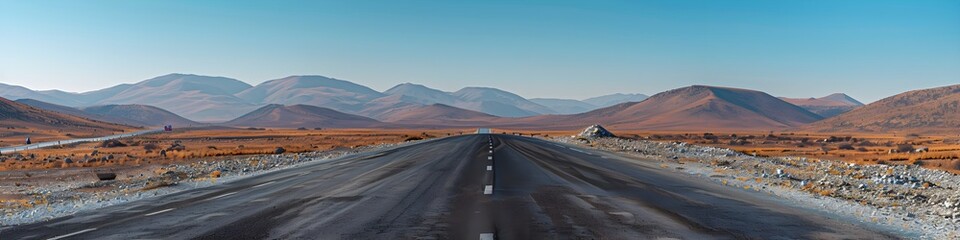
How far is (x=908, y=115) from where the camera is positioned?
15700 centimetres

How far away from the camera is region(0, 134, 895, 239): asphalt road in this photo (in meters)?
8.90

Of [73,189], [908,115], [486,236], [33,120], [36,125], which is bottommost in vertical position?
[73,189]

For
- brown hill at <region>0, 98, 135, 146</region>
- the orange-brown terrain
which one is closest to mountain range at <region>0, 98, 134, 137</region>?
brown hill at <region>0, 98, 135, 146</region>

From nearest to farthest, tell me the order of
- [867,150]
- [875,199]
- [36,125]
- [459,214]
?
[459,214] → [875,199] → [867,150] → [36,125]

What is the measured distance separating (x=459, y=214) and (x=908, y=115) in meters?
179

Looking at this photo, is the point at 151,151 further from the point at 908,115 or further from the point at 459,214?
the point at 908,115

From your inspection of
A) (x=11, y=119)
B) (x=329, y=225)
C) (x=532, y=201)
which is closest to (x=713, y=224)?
(x=532, y=201)

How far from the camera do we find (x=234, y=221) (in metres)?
10.2

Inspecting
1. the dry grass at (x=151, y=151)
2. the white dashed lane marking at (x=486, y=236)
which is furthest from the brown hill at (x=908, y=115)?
the white dashed lane marking at (x=486, y=236)

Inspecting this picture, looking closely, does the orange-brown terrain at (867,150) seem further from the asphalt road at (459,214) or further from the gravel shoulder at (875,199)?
the asphalt road at (459,214)

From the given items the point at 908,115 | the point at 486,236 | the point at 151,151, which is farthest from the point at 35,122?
the point at 908,115

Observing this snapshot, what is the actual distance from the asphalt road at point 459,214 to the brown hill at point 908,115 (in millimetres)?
148124

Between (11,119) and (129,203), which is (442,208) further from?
(11,119)

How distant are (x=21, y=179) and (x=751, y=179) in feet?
89.9
